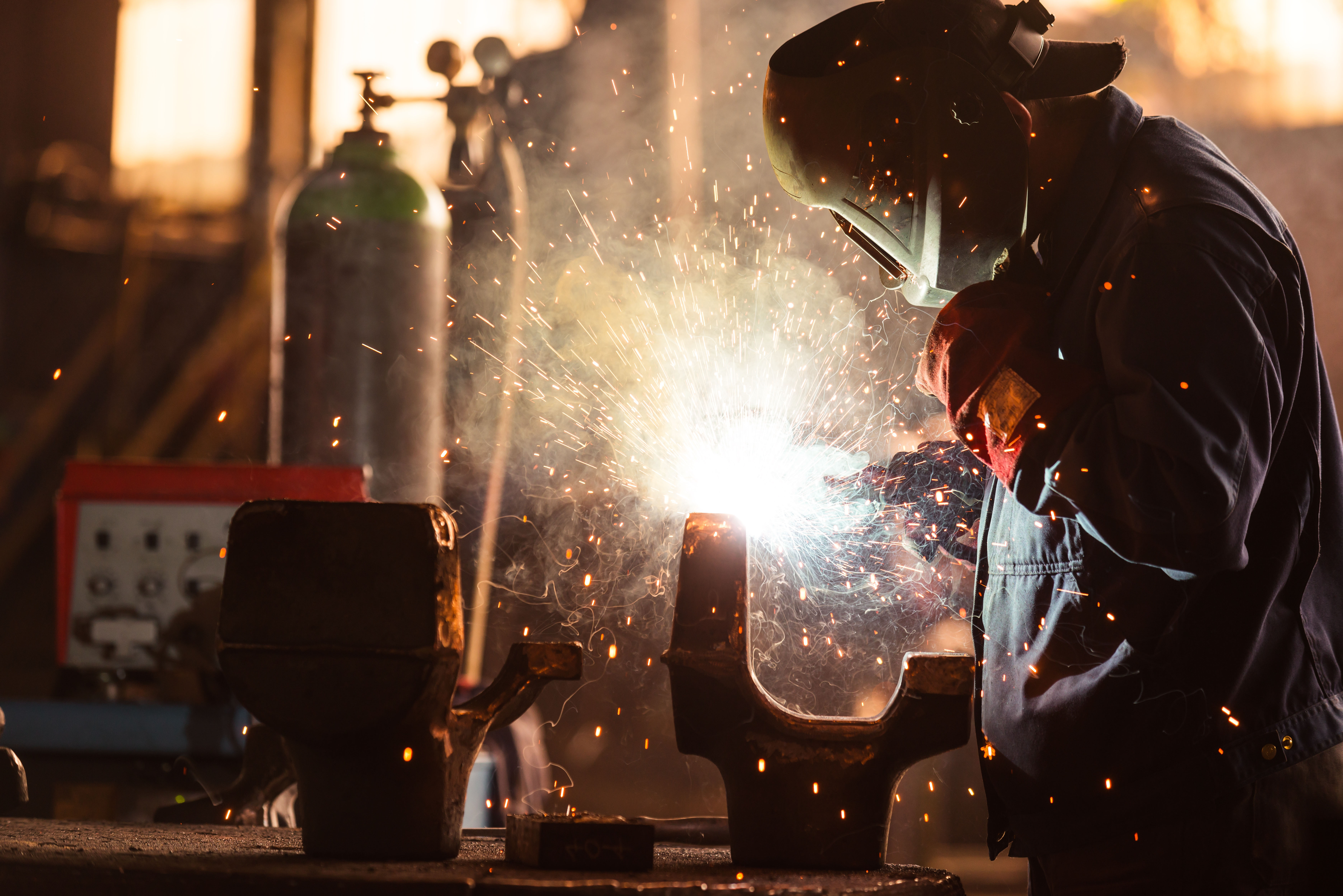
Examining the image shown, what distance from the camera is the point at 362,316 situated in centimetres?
341

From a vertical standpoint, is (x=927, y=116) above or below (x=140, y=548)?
above

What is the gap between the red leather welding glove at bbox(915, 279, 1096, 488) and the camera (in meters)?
1.23

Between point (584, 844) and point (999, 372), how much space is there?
686mm

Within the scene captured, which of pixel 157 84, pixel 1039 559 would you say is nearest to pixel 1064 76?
pixel 1039 559

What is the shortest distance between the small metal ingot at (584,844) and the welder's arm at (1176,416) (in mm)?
573

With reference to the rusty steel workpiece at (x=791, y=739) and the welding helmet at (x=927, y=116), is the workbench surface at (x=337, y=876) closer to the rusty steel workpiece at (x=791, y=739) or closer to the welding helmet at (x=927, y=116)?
the rusty steel workpiece at (x=791, y=739)

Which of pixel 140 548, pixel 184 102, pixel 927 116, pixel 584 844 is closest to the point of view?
pixel 584 844

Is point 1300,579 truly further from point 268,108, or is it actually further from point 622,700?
point 268,108

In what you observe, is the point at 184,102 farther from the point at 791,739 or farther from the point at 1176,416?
the point at 1176,416

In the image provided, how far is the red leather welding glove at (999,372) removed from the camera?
1227 millimetres

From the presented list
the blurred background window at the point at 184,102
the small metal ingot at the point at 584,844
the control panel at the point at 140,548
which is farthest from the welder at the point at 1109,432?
the blurred background window at the point at 184,102

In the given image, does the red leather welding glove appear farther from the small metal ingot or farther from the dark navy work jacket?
the small metal ingot

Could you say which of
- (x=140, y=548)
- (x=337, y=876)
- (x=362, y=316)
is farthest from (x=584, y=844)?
(x=362, y=316)

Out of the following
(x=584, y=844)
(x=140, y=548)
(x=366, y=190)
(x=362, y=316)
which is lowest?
(x=584, y=844)
